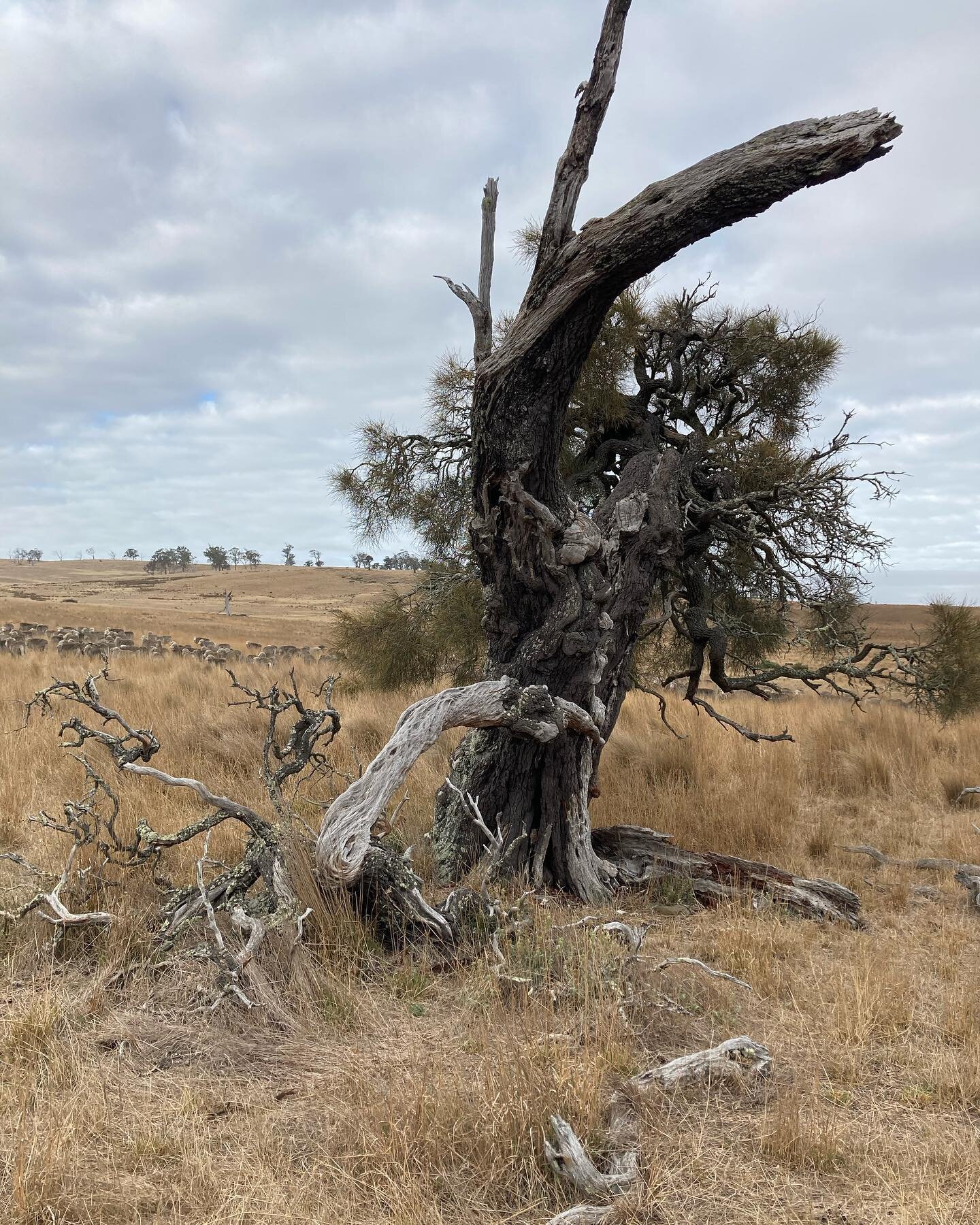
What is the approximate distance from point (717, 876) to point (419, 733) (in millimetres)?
2694

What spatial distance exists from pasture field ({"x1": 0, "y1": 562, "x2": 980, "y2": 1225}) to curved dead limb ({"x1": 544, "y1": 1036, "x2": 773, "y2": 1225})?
0.05 meters

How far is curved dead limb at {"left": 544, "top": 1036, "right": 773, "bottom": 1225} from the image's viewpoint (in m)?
2.46

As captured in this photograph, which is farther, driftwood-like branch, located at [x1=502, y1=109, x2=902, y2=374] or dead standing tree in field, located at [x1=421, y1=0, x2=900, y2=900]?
dead standing tree in field, located at [x1=421, y1=0, x2=900, y2=900]

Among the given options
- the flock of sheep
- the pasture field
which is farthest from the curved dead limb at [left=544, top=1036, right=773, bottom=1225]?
the flock of sheep

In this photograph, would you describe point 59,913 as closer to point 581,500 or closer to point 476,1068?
point 476,1068

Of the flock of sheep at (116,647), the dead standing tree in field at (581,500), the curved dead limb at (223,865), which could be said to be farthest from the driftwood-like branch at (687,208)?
the flock of sheep at (116,647)

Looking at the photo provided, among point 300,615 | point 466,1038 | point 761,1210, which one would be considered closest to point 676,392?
point 466,1038

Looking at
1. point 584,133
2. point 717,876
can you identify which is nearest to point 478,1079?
point 717,876

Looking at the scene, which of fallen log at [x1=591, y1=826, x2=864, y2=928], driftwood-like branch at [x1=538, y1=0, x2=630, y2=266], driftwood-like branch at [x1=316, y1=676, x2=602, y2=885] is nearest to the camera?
driftwood-like branch at [x1=316, y1=676, x2=602, y2=885]

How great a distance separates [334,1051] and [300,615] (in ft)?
179

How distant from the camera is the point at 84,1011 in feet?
11.5

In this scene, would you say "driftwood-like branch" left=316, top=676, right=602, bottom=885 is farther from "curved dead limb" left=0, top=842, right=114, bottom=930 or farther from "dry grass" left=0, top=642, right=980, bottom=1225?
"curved dead limb" left=0, top=842, right=114, bottom=930

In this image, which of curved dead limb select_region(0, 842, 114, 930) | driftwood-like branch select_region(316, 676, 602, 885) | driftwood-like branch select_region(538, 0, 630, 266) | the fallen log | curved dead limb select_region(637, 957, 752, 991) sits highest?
driftwood-like branch select_region(538, 0, 630, 266)

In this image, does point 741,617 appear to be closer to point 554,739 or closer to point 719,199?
point 554,739
